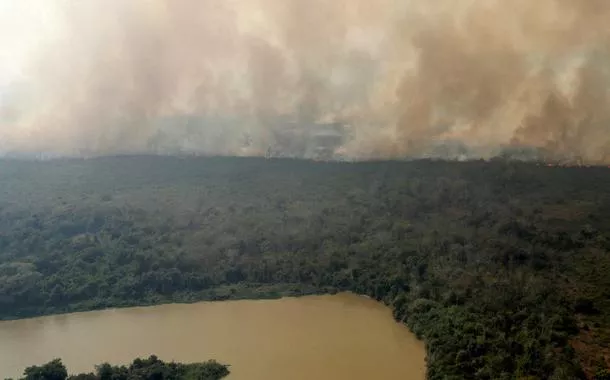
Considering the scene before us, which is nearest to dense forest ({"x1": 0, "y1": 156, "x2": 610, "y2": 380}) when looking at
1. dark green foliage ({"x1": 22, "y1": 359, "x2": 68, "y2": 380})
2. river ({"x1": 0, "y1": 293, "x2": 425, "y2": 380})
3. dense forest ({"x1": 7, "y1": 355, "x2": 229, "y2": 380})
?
river ({"x1": 0, "y1": 293, "x2": 425, "y2": 380})

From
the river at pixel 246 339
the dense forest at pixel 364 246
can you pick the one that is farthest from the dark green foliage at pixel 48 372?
the dense forest at pixel 364 246

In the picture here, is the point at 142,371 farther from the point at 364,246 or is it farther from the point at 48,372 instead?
the point at 364,246

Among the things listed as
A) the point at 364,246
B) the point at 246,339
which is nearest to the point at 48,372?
the point at 246,339

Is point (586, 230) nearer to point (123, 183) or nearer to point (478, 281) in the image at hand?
point (478, 281)

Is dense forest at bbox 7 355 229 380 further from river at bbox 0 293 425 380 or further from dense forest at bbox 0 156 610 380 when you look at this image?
dense forest at bbox 0 156 610 380

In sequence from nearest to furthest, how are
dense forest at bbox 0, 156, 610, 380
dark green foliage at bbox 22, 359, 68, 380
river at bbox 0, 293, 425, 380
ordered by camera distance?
1. dark green foliage at bbox 22, 359, 68, 380
2. river at bbox 0, 293, 425, 380
3. dense forest at bbox 0, 156, 610, 380

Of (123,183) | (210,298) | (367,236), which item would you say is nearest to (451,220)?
(367,236)
